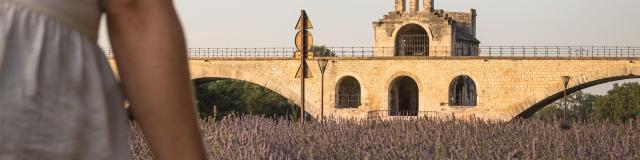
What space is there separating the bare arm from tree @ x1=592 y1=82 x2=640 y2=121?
170 ft

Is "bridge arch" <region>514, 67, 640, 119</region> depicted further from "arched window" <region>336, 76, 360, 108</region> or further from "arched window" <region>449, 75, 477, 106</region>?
"arched window" <region>449, 75, 477, 106</region>

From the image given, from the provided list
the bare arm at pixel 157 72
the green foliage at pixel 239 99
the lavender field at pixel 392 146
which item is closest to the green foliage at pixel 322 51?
the green foliage at pixel 239 99

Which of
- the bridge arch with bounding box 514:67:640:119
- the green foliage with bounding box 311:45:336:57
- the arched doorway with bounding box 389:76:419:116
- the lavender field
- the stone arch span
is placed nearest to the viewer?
the lavender field

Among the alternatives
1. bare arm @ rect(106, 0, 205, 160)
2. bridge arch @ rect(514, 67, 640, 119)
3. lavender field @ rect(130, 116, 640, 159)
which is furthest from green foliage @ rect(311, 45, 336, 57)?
bare arm @ rect(106, 0, 205, 160)

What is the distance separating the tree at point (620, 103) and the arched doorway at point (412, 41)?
11412 millimetres

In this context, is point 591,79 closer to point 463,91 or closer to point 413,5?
point 413,5

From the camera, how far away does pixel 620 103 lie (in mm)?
54938

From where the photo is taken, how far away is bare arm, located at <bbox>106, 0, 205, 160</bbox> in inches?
40.4

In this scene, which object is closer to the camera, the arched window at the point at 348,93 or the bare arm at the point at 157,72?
the bare arm at the point at 157,72

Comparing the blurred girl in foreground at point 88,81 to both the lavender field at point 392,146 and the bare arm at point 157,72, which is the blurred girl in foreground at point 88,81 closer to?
the bare arm at point 157,72

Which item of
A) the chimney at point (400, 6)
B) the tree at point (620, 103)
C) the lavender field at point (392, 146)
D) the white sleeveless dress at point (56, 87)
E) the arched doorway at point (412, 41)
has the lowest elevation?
the tree at point (620, 103)

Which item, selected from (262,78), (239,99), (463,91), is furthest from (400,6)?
(239,99)

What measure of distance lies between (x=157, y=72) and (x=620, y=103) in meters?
55.9

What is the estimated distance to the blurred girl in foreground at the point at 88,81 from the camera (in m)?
0.97
